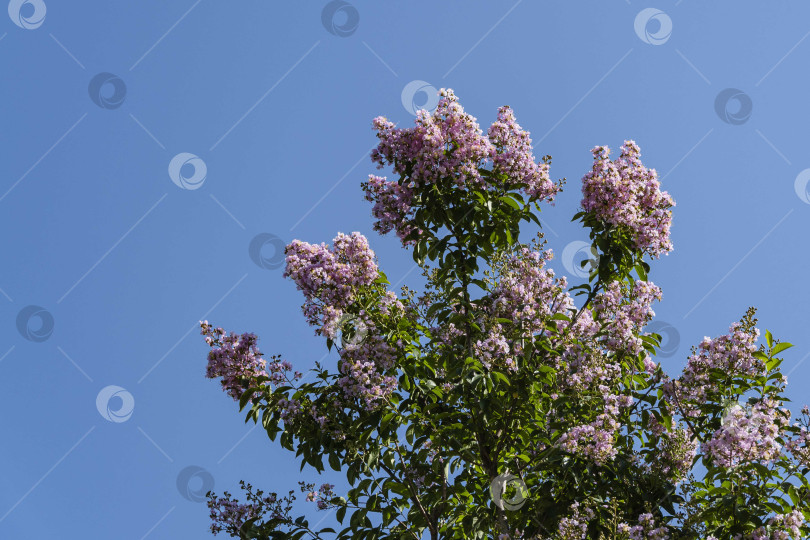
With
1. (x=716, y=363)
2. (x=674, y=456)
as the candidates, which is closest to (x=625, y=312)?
(x=716, y=363)

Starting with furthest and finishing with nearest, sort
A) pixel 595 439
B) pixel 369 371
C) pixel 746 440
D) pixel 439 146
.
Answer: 1. pixel 439 146
2. pixel 369 371
3. pixel 595 439
4. pixel 746 440

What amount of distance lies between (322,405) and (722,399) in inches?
130

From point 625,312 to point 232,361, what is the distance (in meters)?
3.55

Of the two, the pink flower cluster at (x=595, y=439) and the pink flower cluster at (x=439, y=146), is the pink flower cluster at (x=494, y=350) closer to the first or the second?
the pink flower cluster at (x=595, y=439)

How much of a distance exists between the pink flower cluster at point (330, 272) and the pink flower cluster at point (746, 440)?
3.00 meters

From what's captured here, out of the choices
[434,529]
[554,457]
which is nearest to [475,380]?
[554,457]

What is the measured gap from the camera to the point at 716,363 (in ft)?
19.2

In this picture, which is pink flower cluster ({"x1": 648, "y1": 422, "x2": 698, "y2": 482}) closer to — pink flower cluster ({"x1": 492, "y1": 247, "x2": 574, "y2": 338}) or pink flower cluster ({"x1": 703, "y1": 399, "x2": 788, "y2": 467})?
pink flower cluster ({"x1": 703, "y1": 399, "x2": 788, "y2": 467})

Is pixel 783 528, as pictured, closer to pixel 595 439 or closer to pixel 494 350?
pixel 595 439

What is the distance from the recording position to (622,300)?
21.6ft

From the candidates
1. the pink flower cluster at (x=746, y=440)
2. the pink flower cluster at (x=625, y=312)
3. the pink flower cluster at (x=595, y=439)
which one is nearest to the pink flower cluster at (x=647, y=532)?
the pink flower cluster at (x=595, y=439)

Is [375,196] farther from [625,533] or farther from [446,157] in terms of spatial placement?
[625,533]

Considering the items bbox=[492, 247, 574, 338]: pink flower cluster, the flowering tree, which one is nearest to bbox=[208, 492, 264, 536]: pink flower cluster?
the flowering tree

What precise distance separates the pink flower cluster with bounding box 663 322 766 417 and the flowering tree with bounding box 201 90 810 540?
0.01 m
